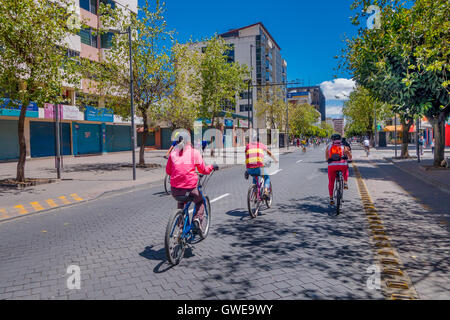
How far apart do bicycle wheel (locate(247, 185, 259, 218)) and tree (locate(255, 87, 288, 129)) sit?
4472 centimetres

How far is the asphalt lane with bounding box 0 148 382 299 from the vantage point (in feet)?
12.0

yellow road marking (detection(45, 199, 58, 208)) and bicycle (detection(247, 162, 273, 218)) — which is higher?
bicycle (detection(247, 162, 273, 218))

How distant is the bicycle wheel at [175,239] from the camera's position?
13.8 feet

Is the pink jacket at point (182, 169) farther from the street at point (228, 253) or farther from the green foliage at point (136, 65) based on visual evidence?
the green foliage at point (136, 65)

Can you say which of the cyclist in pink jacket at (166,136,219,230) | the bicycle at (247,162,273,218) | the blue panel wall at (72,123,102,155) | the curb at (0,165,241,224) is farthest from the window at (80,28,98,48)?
the cyclist in pink jacket at (166,136,219,230)

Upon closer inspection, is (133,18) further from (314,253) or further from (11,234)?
(314,253)

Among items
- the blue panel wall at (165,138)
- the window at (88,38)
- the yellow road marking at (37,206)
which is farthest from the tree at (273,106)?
the yellow road marking at (37,206)

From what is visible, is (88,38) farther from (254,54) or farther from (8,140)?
(254,54)

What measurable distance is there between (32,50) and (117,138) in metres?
25.1

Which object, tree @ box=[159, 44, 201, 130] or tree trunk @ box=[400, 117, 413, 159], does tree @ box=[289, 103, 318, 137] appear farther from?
tree @ box=[159, 44, 201, 130]

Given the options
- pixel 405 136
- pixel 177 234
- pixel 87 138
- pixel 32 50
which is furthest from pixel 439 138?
pixel 87 138

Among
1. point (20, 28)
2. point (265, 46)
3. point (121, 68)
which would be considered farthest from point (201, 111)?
point (265, 46)
